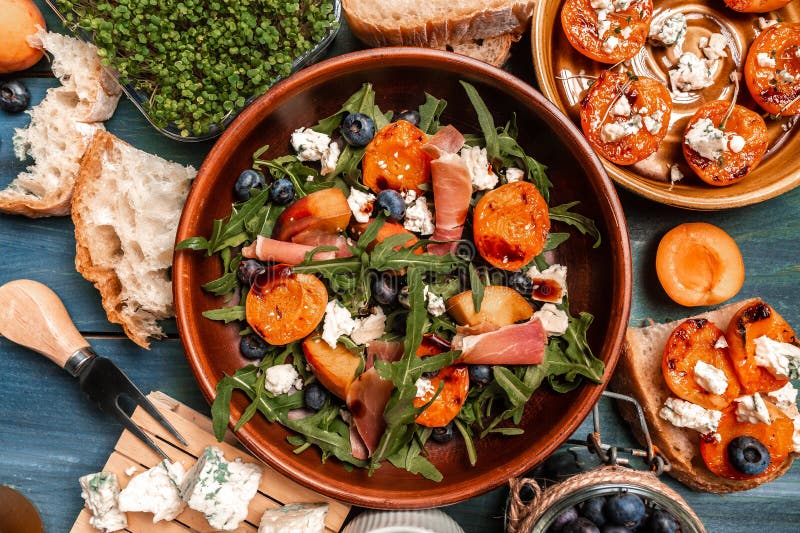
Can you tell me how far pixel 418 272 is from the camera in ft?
5.72

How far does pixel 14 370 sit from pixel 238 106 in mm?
1450

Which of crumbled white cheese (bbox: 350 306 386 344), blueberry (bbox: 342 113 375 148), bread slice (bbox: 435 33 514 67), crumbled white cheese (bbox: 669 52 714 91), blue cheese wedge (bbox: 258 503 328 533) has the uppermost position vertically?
crumbled white cheese (bbox: 669 52 714 91)

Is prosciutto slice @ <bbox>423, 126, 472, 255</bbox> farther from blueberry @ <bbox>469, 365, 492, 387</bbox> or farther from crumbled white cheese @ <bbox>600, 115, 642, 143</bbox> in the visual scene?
crumbled white cheese @ <bbox>600, 115, 642, 143</bbox>

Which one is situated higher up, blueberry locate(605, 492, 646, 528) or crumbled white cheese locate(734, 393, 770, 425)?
crumbled white cheese locate(734, 393, 770, 425)

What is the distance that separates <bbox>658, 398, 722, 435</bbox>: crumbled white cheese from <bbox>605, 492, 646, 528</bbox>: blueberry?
1.27 feet

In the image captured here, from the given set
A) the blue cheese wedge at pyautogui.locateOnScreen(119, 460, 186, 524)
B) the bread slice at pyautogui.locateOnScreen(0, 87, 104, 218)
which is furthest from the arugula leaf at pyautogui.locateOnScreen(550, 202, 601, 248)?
the bread slice at pyautogui.locateOnScreen(0, 87, 104, 218)

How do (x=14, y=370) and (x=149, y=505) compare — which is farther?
(x=14, y=370)

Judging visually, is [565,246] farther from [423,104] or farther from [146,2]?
[146,2]

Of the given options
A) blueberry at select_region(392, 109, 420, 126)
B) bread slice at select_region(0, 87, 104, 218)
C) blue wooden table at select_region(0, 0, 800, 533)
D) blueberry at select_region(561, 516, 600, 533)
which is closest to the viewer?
blueberry at select_region(561, 516, 600, 533)

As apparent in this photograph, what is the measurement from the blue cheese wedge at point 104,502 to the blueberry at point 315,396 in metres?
0.82

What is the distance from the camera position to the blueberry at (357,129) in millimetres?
1829

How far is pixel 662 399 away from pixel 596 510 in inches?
20.9

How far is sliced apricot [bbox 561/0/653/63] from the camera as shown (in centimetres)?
204

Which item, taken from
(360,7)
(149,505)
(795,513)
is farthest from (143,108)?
(795,513)
